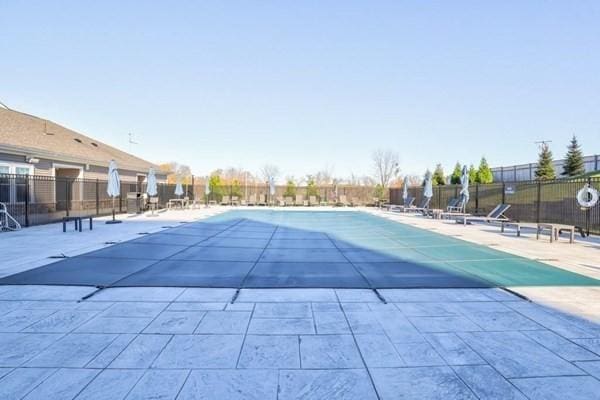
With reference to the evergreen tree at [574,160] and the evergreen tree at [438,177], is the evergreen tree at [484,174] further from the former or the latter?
the evergreen tree at [574,160]

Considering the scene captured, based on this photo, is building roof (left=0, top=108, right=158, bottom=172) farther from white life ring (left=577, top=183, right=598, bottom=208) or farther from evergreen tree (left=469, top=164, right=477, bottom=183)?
evergreen tree (left=469, top=164, right=477, bottom=183)

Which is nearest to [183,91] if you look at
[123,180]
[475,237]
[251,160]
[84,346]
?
[123,180]

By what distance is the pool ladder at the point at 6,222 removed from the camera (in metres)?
9.84

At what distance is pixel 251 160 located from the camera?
40.2 meters

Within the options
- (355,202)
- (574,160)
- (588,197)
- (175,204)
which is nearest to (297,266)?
(588,197)

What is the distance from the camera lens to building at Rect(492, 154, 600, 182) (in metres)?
23.9

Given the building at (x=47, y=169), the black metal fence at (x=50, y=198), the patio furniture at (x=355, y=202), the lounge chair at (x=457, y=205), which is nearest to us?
the black metal fence at (x=50, y=198)

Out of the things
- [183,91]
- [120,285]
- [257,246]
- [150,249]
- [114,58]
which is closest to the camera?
[120,285]

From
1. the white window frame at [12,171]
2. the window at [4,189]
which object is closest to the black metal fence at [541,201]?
the window at [4,189]

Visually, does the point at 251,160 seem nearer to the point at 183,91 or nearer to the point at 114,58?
the point at 183,91

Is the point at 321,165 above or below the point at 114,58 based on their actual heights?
below

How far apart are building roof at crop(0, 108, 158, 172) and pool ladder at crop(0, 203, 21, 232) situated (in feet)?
8.48

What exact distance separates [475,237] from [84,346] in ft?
30.8

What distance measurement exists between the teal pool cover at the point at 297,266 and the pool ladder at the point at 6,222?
4677 mm
